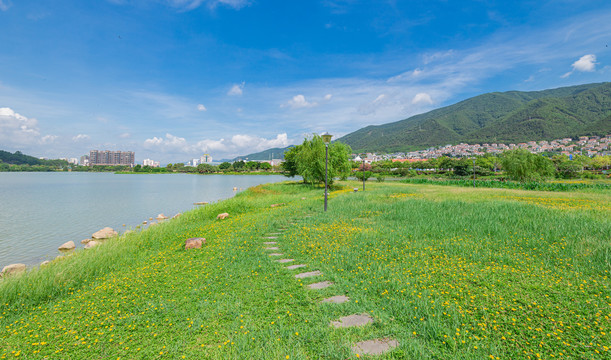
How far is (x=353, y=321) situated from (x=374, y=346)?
63cm

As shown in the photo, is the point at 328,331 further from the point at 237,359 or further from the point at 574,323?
the point at 574,323

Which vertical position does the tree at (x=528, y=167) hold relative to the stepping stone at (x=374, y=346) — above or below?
above

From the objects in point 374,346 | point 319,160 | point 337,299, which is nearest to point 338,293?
point 337,299

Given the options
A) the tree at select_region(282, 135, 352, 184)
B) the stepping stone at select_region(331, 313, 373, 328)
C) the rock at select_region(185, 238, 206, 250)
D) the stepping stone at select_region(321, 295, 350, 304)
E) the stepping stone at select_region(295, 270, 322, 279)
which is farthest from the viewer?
the tree at select_region(282, 135, 352, 184)

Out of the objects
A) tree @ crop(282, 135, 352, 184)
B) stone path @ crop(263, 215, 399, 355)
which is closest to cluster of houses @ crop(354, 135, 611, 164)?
tree @ crop(282, 135, 352, 184)

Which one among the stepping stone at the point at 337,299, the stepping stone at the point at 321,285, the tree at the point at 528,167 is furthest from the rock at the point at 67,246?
the tree at the point at 528,167

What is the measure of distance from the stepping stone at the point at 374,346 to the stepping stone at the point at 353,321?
414 mm

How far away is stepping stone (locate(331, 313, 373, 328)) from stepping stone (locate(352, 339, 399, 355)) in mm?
414

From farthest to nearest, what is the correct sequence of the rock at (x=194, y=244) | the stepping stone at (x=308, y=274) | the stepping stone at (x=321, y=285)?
the rock at (x=194, y=244) → the stepping stone at (x=308, y=274) → the stepping stone at (x=321, y=285)

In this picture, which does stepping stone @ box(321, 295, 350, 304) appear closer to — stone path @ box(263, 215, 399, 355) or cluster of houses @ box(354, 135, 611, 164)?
stone path @ box(263, 215, 399, 355)

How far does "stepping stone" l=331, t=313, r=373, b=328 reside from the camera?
157 inches

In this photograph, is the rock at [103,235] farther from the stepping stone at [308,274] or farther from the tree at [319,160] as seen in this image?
the tree at [319,160]

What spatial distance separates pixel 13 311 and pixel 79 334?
8.33ft

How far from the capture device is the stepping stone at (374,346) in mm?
3357
